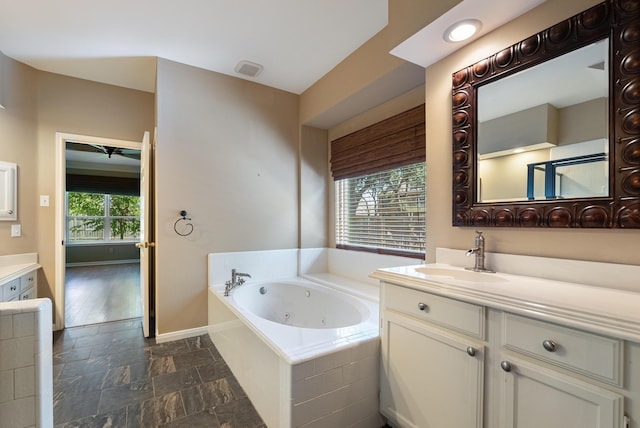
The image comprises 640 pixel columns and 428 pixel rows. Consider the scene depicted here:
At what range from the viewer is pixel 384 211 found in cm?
281

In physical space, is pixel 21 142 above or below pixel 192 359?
above

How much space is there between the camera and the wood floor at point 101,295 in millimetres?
3348

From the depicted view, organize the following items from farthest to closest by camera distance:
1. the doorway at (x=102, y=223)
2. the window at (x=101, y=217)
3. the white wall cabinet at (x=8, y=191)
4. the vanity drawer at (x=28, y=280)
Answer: the window at (x=101, y=217) < the doorway at (x=102, y=223) < the white wall cabinet at (x=8, y=191) < the vanity drawer at (x=28, y=280)

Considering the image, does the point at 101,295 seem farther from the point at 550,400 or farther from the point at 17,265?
the point at 550,400

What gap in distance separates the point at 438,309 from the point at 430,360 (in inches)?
9.5

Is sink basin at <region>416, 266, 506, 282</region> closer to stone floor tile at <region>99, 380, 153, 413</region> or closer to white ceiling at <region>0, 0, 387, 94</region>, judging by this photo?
white ceiling at <region>0, 0, 387, 94</region>

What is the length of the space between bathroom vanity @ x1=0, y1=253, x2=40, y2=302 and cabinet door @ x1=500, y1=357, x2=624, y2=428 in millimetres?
3172

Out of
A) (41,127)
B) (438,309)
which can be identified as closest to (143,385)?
(438,309)

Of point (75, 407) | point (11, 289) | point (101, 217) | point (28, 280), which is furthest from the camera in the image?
point (101, 217)

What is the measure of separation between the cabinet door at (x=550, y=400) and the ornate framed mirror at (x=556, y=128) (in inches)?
25.7

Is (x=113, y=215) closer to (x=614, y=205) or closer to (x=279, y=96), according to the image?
(x=279, y=96)

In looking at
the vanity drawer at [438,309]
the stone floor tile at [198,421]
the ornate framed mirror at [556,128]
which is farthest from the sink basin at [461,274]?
the stone floor tile at [198,421]

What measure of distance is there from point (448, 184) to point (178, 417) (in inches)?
82.2

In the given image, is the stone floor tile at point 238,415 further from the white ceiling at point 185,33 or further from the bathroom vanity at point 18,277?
the white ceiling at point 185,33
